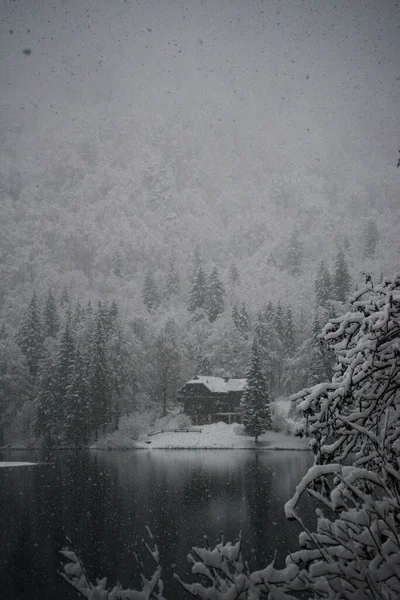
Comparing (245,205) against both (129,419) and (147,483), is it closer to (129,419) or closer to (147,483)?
(129,419)

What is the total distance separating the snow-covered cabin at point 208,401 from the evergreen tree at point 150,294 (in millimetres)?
36918

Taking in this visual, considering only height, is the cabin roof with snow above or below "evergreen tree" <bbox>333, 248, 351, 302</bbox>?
below

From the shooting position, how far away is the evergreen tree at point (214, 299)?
91.8 m

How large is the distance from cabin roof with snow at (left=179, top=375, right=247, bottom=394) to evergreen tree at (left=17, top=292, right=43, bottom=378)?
26216 millimetres

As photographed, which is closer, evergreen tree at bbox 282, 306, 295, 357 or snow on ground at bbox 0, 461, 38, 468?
snow on ground at bbox 0, 461, 38, 468

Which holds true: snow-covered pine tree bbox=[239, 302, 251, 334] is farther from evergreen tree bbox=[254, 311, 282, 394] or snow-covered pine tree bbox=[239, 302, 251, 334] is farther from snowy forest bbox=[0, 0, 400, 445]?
evergreen tree bbox=[254, 311, 282, 394]

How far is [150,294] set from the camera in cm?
10100

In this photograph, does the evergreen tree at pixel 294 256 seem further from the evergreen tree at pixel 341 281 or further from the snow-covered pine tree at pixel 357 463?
the snow-covered pine tree at pixel 357 463

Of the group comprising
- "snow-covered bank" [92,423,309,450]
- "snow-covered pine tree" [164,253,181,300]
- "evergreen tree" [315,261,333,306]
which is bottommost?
"snow-covered bank" [92,423,309,450]

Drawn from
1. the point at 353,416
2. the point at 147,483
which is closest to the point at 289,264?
the point at 147,483

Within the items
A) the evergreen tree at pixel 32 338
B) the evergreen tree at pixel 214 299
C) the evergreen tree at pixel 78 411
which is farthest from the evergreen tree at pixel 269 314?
the evergreen tree at pixel 32 338

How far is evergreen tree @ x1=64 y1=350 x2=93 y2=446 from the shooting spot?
172 ft

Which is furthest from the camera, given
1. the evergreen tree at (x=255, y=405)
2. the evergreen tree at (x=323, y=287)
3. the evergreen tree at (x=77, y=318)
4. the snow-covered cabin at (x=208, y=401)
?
the evergreen tree at (x=77, y=318)

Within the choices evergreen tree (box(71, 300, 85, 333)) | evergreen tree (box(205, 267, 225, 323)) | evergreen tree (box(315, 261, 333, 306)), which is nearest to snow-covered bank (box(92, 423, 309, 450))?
evergreen tree (box(71, 300, 85, 333))
